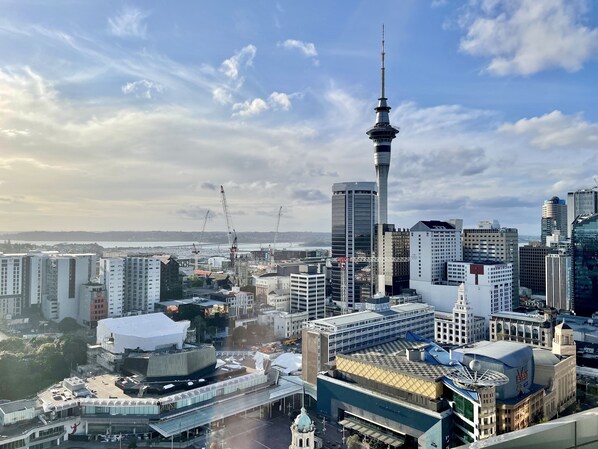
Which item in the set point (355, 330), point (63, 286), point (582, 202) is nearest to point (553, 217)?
point (582, 202)

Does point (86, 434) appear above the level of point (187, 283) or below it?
below

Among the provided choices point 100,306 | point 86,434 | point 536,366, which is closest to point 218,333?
point 100,306

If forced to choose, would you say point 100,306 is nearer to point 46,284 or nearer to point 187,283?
point 46,284

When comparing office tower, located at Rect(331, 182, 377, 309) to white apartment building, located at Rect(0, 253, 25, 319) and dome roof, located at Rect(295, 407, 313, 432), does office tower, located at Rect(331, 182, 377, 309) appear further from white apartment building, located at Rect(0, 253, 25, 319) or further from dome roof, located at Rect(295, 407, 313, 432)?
dome roof, located at Rect(295, 407, 313, 432)

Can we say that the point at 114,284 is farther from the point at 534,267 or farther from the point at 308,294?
the point at 534,267

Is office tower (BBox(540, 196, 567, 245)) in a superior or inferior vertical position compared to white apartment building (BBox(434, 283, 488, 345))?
superior

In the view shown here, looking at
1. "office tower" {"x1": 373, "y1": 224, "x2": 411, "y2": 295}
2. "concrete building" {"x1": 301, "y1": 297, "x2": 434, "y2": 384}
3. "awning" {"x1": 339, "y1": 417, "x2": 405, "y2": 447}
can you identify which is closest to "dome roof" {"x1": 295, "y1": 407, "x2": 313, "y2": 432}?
"awning" {"x1": 339, "y1": 417, "x2": 405, "y2": 447}
